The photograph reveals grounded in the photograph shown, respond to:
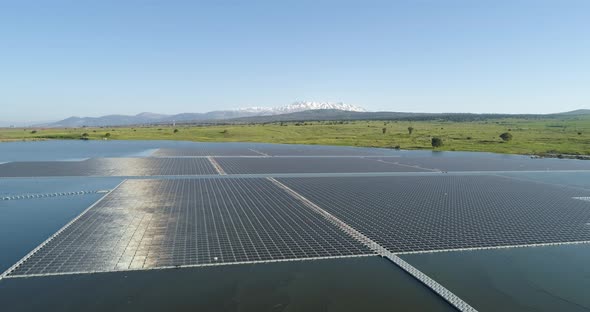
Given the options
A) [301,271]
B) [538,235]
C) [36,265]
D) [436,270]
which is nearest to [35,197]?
[36,265]

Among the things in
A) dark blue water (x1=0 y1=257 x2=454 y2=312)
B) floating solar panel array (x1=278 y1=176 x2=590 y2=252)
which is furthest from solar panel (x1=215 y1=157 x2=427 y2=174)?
dark blue water (x1=0 y1=257 x2=454 y2=312)

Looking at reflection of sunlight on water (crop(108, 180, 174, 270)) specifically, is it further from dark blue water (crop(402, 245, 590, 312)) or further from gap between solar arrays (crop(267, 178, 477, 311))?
dark blue water (crop(402, 245, 590, 312))

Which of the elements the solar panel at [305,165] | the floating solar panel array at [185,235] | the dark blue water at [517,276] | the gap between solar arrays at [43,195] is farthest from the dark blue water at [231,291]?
the solar panel at [305,165]

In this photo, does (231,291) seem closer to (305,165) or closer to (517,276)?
(517,276)

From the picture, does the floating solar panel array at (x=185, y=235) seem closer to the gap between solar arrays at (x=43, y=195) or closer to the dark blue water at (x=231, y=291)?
the dark blue water at (x=231, y=291)

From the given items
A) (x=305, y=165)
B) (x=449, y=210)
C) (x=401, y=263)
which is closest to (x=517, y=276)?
(x=401, y=263)

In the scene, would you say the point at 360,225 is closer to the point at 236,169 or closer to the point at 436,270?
the point at 436,270
